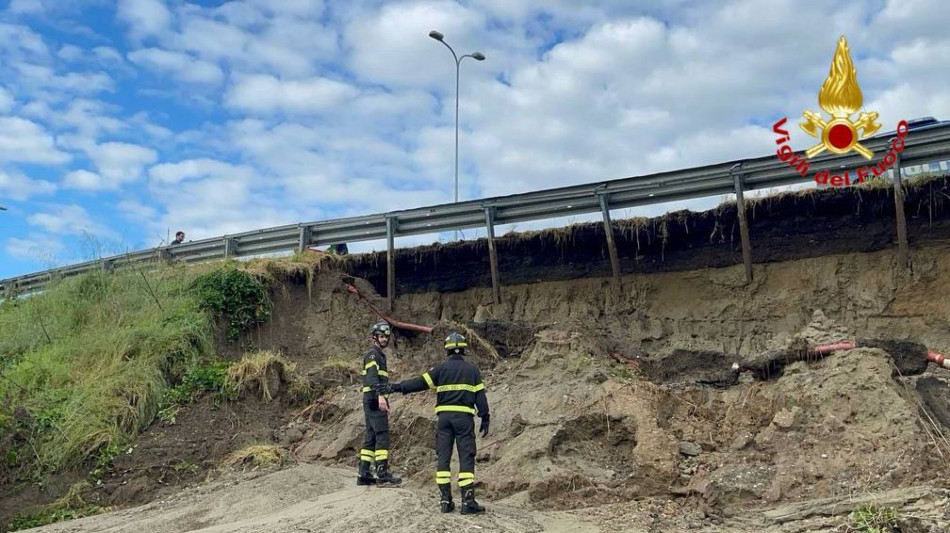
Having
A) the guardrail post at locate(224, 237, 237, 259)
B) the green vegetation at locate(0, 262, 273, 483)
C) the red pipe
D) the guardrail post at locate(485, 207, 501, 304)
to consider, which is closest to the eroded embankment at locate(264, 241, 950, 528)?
the red pipe

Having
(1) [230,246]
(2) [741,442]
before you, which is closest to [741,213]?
(2) [741,442]

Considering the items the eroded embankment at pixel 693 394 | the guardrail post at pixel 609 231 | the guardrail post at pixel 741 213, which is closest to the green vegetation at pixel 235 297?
the eroded embankment at pixel 693 394

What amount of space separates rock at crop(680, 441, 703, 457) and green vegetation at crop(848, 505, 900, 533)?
8.08ft

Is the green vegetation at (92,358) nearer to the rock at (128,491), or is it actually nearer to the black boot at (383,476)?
the rock at (128,491)

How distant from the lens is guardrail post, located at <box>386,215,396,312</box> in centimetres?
1606

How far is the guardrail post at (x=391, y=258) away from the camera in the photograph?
16.1m

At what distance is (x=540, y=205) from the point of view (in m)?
14.6

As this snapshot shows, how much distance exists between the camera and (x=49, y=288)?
18375 millimetres

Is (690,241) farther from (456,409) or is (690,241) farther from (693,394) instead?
(456,409)

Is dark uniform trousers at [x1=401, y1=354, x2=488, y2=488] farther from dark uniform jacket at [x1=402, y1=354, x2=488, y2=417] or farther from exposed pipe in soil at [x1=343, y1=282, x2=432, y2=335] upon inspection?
exposed pipe in soil at [x1=343, y1=282, x2=432, y2=335]

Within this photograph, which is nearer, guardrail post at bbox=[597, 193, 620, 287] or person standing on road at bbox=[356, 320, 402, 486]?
person standing on road at bbox=[356, 320, 402, 486]

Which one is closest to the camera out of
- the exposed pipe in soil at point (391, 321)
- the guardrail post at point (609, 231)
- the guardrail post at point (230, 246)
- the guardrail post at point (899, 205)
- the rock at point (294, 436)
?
the guardrail post at point (899, 205)

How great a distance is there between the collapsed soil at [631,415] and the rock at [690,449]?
35mm

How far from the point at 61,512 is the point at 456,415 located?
656 centimetres
